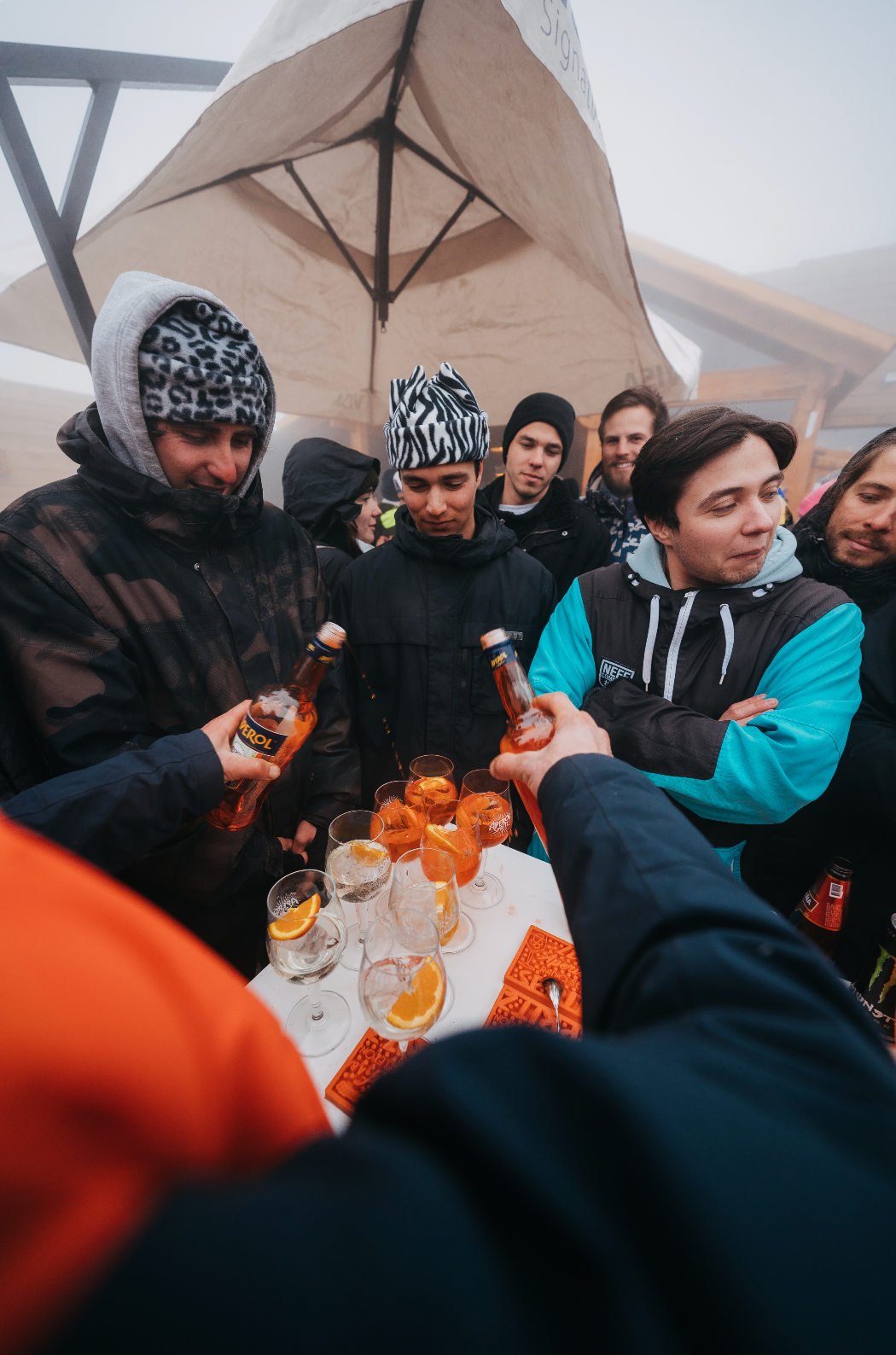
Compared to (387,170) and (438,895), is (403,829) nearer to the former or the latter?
(438,895)

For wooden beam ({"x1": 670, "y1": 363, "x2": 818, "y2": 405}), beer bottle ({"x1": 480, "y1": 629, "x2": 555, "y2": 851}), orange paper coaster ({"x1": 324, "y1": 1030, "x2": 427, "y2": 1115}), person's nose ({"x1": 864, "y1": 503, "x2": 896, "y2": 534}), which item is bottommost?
orange paper coaster ({"x1": 324, "y1": 1030, "x2": 427, "y2": 1115})

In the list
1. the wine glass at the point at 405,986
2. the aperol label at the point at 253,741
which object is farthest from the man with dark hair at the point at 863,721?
the aperol label at the point at 253,741

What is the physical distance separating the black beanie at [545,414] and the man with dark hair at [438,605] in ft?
3.52

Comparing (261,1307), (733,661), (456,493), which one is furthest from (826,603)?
(261,1307)

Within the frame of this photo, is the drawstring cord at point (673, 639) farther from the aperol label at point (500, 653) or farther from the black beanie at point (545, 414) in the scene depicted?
the black beanie at point (545, 414)

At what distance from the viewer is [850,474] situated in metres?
2.20

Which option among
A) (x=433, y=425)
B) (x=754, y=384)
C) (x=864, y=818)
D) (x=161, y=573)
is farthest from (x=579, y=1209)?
(x=754, y=384)

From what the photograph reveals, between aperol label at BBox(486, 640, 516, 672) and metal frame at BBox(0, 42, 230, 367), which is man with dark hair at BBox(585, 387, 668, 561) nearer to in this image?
aperol label at BBox(486, 640, 516, 672)

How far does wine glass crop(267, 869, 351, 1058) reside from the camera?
125cm

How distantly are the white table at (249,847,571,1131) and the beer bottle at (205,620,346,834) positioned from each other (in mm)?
556

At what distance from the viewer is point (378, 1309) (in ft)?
0.83

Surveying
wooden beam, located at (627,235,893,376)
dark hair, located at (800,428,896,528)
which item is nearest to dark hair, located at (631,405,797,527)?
dark hair, located at (800,428,896,528)

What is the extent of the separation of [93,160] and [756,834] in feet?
17.5

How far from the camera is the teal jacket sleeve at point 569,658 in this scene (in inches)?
86.4
